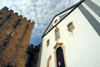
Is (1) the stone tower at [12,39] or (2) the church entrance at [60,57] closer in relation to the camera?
(2) the church entrance at [60,57]

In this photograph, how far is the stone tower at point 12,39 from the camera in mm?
8375

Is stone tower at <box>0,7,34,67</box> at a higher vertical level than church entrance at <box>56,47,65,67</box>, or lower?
higher

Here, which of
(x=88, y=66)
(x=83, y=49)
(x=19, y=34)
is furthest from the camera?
(x=19, y=34)

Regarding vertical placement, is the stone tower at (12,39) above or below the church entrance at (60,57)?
above

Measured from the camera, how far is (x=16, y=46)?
9734 millimetres

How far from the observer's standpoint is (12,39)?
388 inches

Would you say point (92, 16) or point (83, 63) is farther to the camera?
point (92, 16)

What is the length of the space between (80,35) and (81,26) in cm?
87

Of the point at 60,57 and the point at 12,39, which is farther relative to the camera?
the point at 12,39

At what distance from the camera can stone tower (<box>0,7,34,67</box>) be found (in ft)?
27.5

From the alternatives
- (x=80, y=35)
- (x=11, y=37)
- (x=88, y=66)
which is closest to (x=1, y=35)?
(x=11, y=37)

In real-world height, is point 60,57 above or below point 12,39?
below

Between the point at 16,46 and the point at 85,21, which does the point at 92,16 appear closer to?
the point at 85,21

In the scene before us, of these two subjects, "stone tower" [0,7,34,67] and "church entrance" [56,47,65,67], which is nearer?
"church entrance" [56,47,65,67]
